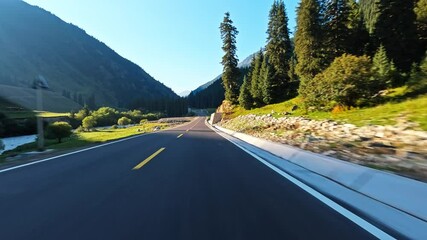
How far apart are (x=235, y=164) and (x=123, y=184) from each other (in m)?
4.13

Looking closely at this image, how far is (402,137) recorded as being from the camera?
11461mm

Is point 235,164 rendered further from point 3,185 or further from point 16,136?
point 16,136

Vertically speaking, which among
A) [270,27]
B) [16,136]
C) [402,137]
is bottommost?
[16,136]

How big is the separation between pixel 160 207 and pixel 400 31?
1736 inches

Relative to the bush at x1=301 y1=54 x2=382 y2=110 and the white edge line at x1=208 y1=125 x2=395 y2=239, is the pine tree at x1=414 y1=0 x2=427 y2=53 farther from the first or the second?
the white edge line at x1=208 y1=125 x2=395 y2=239

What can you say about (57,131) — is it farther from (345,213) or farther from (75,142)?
(345,213)

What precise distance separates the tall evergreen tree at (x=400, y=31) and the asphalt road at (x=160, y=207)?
38.8 m

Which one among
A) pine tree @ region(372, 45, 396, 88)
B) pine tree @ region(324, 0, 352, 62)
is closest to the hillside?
pine tree @ region(324, 0, 352, 62)

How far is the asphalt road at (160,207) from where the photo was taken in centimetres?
407

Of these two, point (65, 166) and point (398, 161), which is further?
point (65, 166)

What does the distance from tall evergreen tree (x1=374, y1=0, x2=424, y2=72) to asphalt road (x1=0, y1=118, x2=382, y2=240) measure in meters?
38.8

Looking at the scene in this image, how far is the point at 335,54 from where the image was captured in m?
50.0

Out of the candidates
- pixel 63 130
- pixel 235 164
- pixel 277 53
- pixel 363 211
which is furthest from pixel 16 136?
pixel 363 211

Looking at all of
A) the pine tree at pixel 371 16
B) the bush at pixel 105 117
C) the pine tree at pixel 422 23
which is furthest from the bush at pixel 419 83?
the bush at pixel 105 117
